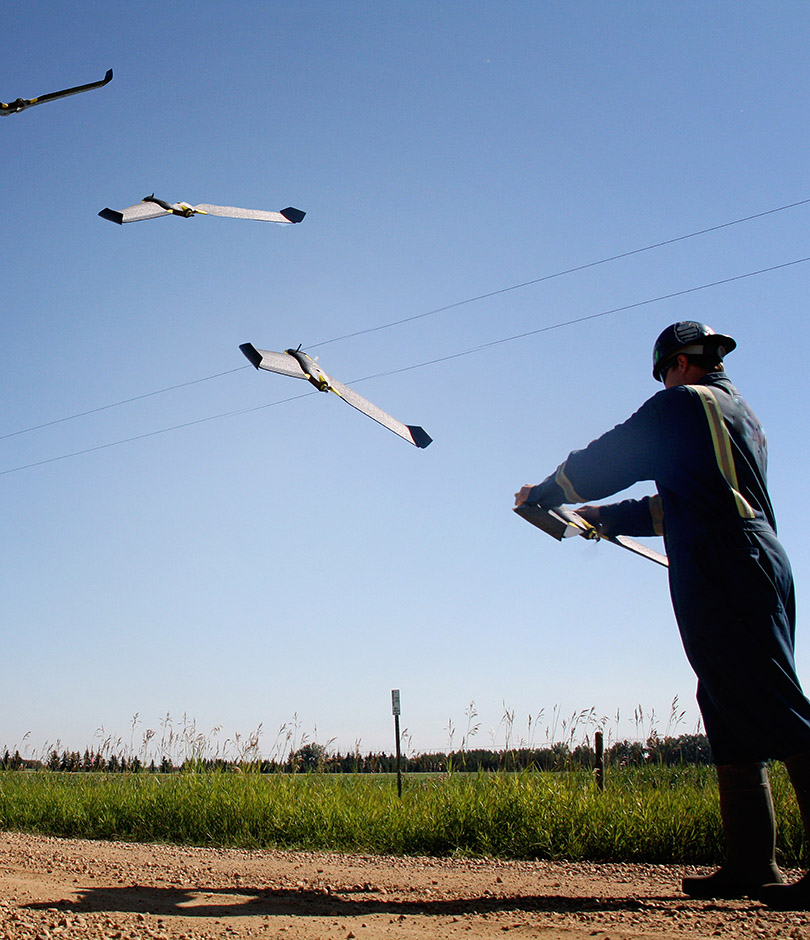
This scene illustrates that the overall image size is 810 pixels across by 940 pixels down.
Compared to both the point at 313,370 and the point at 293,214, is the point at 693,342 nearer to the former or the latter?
the point at 313,370

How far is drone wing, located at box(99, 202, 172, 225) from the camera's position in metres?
9.73

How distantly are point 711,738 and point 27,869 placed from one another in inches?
162

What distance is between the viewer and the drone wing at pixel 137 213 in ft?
31.9

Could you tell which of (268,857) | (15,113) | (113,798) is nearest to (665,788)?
(268,857)

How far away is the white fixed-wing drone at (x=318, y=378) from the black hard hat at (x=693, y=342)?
3.01 meters

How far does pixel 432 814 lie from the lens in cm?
643

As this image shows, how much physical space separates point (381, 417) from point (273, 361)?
3.46 ft

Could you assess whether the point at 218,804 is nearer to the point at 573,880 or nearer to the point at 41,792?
the point at 41,792

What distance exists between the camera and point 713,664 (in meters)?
3.46

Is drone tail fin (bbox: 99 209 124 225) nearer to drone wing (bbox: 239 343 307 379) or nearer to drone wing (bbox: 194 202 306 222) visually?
drone wing (bbox: 194 202 306 222)


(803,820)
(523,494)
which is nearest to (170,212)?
(523,494)

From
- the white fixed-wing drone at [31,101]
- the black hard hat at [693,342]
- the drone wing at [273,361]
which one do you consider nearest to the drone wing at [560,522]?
the black hard hat at [693,342]

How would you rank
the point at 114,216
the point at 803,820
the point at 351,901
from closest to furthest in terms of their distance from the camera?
the point at 803,820 < the point at 351,901 < the point at 114,216

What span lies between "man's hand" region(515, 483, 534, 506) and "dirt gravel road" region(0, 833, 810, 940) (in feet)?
6.25
